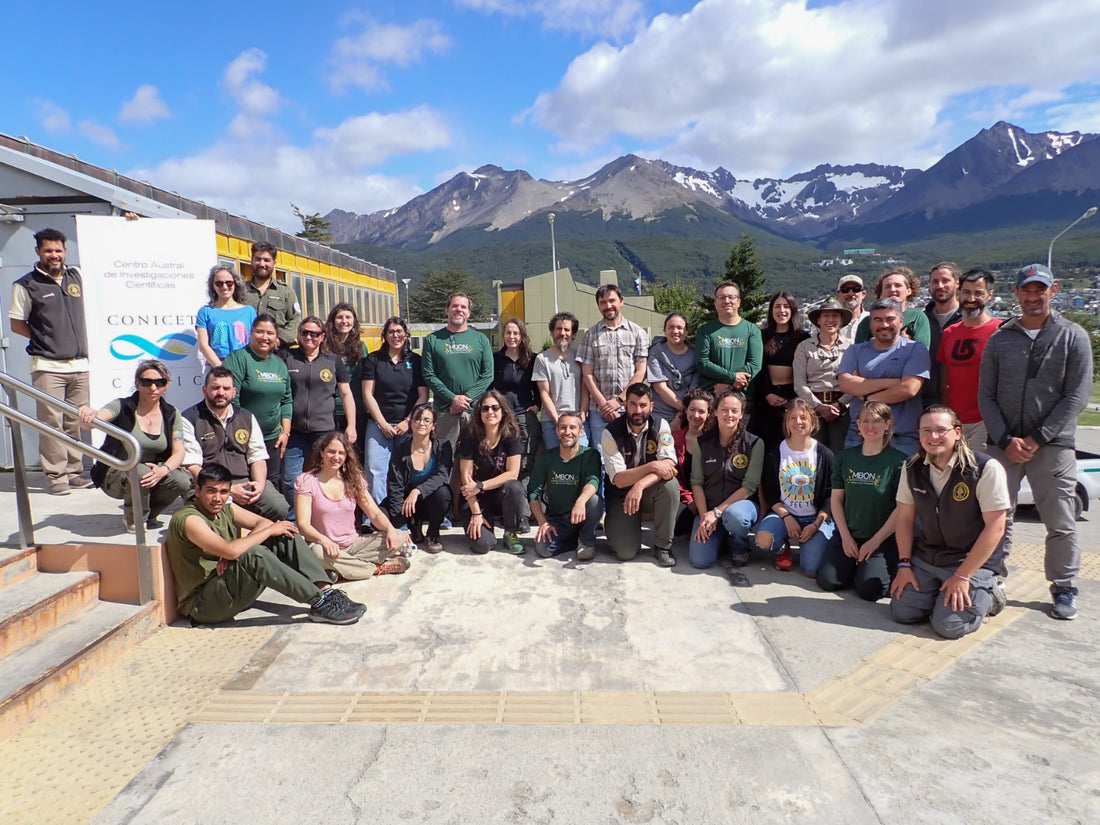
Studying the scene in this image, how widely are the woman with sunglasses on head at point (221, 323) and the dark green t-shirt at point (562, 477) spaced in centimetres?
270

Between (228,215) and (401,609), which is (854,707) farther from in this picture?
(228,215)

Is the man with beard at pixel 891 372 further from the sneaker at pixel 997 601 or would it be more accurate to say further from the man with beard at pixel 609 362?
the man with beard at pixel 609 362

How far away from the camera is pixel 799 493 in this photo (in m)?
4.99

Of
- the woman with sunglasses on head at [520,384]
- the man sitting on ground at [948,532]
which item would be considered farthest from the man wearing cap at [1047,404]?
the woman with sunglasses on head at [520,384]

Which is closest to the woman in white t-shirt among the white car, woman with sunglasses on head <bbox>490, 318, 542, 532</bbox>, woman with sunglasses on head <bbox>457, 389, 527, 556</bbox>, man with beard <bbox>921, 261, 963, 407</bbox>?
man with beard <bbox>921, 261, 963, 407</bbox>

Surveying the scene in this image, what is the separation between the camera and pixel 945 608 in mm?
3840

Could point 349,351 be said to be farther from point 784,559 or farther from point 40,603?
point 784,559

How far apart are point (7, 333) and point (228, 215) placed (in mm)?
4512

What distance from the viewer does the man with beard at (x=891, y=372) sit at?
16.0 ft

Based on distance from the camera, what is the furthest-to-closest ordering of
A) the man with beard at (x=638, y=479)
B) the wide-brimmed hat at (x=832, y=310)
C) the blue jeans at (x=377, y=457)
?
the blue jeans at (x=377, y=457), the wide-brimmed hat at (x=832, y=310), the man with beard at (x=638, y=479)

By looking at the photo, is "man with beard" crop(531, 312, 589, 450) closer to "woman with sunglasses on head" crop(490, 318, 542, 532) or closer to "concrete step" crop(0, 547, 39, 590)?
"woman with sunglasses on head" crop(490, 318, 542, 532)

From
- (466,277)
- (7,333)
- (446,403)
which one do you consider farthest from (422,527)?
(466,277)

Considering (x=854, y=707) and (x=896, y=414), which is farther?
(x=896, y=414)

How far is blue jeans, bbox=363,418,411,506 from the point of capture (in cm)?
553
